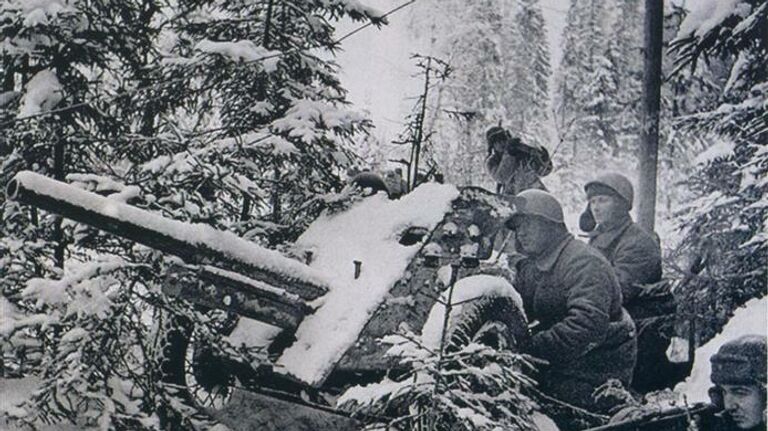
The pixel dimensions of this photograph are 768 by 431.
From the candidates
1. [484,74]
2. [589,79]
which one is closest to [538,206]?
[484,74]

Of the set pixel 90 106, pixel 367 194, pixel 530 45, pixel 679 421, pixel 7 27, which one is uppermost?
pixel 530 45

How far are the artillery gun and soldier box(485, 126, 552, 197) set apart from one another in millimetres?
2997

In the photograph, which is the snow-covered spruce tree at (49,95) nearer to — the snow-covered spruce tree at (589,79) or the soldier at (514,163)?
the soldier at (514,163)

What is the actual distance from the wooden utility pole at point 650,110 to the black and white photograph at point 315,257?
0.92 m

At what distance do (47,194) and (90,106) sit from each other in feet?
9.72

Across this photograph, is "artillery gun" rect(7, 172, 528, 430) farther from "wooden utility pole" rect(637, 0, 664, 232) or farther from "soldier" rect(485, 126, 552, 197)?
"wooden utility pole" rect(637, 0, 664, 232)

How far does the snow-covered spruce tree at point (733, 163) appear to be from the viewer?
599 centimetres

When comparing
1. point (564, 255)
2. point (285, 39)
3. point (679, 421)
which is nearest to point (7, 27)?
point (285, 39)

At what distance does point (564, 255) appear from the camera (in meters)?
5.47

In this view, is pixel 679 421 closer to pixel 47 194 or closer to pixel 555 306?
pixel 555 306

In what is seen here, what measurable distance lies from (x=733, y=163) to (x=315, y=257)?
510 cm

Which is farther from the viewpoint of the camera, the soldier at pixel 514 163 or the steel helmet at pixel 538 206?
the soldier at pixel 514 163

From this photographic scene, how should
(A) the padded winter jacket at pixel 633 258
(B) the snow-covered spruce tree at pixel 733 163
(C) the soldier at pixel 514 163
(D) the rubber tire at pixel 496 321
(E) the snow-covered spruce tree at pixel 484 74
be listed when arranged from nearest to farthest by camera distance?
(D) the rubber tire at pixel 496 321, (B) the snow-covered spruce tree at pixel 733 163, (A) the padded winter jacket at pixel 633 258, (C) the soldier at pixel 514 163, (E) the snow-covered spruce tree at pixel 484 74

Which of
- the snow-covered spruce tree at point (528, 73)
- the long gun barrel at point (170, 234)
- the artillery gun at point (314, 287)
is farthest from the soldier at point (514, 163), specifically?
the snow-covered spruce tree at point (528, 73)
